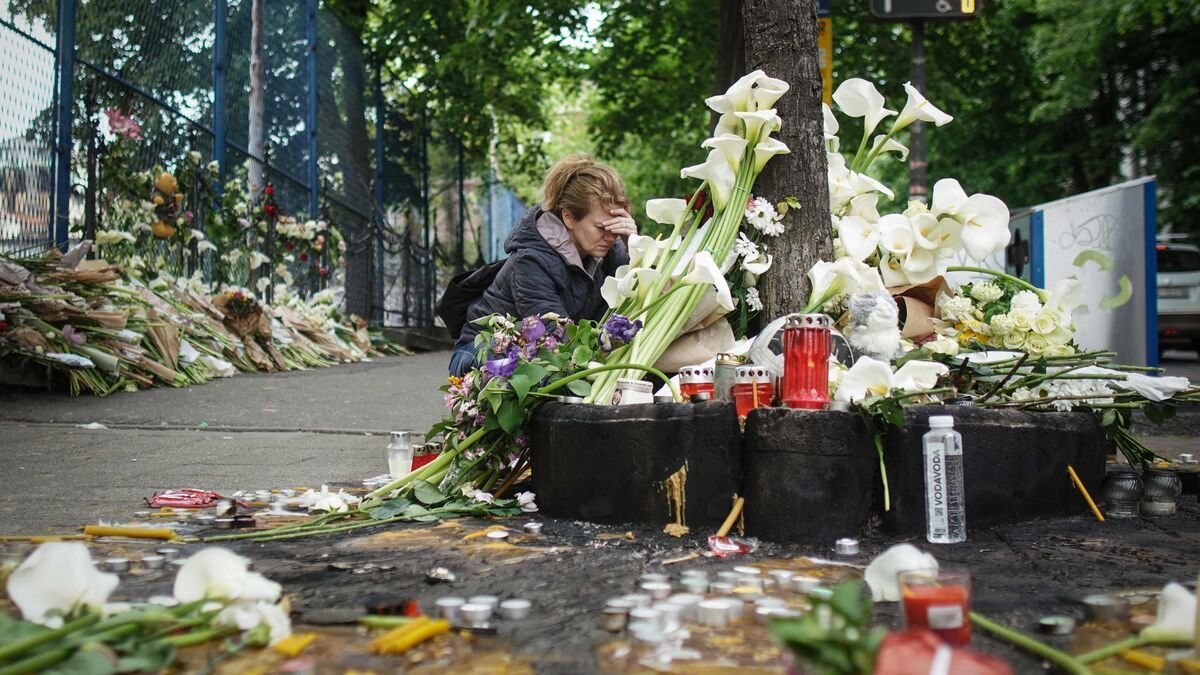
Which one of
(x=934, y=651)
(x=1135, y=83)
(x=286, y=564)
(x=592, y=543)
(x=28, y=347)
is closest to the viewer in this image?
(x=934, y=651)

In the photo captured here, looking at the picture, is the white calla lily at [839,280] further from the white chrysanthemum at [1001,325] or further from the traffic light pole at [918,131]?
the traffic light pole at [918,131]

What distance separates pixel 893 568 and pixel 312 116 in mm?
12526

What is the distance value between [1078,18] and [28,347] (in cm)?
1824

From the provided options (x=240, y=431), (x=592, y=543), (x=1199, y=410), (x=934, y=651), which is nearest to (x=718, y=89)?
(x=1199, y=410)

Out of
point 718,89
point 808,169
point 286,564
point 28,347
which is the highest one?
point 718,89

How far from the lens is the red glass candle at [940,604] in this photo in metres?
1.94

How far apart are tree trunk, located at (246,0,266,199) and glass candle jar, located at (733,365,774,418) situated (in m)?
9.27

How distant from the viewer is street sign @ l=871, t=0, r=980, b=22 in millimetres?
7426

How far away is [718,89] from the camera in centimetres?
1108

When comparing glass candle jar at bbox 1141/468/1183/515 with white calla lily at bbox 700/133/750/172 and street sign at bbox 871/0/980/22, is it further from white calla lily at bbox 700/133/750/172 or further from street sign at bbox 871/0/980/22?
street sign at bbox 871/0/980/22

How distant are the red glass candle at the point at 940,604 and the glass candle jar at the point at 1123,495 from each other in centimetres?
200

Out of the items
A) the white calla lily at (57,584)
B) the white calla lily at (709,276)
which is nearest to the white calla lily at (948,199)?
the white calla lily at (709,276)

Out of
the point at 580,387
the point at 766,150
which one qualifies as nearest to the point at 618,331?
the point at 580,387

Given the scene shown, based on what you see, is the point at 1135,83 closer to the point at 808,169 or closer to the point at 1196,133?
the point at 1196,133
